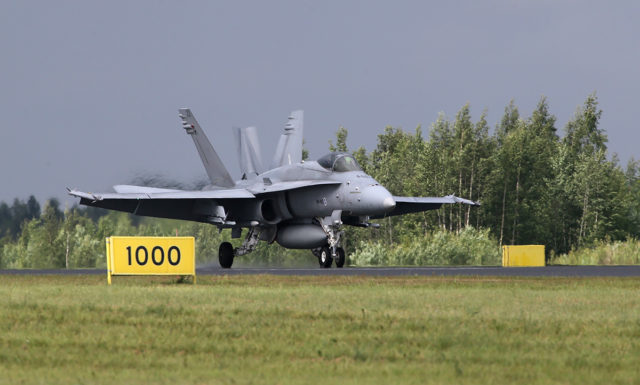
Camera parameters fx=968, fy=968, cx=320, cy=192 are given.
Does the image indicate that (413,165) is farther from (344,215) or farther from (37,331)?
(37,331)

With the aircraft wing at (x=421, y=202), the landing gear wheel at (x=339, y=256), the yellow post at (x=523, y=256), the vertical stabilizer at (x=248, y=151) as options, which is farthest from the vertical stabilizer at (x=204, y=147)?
the yellow post at (x=523, y=256)

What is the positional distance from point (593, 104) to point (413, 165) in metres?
19.0

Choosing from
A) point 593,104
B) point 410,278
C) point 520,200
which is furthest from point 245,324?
point 593,104

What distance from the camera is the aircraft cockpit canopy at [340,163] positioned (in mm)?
30172

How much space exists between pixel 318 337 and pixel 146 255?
31.2 ft

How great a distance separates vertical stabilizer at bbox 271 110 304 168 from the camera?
35.2 m

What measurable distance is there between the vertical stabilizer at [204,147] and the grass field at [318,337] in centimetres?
1982

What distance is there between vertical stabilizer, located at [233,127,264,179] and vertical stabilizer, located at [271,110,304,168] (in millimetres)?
906

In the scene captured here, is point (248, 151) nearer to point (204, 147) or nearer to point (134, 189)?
point (204, 147)

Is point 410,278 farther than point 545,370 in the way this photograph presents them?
Yes

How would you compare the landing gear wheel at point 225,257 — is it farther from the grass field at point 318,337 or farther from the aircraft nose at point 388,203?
the grass field at point 318,337

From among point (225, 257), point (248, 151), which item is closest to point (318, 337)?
point (225, 257)

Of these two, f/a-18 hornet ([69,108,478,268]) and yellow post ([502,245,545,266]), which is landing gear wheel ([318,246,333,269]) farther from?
yellow post ([502,245,545,266])

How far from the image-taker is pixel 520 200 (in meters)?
66.4
